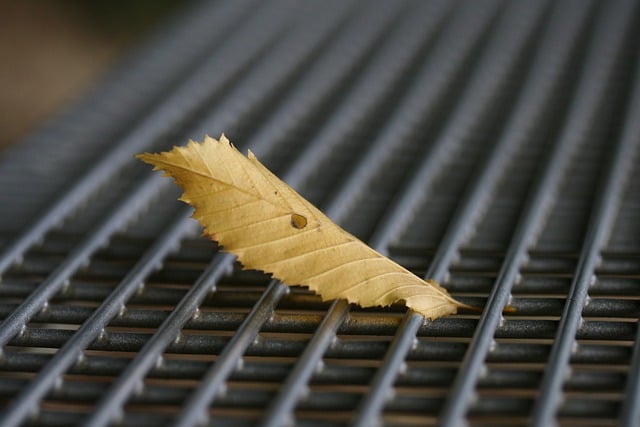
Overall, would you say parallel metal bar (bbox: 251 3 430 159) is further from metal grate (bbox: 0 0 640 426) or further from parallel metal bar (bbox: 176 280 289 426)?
parallel metal bar (bbox: 176 280 289 426)

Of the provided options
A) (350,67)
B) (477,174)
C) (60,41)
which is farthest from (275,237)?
(60,41)

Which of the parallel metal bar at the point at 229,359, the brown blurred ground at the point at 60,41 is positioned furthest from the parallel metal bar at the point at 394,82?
the brown blurred ground at the point at 60,41

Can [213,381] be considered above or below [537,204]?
below

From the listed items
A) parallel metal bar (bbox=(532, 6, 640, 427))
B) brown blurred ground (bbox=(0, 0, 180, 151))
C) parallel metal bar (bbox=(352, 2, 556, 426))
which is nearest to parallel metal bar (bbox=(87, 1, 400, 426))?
parallel metal bar (bbox=(352, 2, 556, 426))

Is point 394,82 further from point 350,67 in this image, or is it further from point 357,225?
point 357,225

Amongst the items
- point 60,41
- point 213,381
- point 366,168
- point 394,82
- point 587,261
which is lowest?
point 213,381

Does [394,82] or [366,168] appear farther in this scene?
[394,82]

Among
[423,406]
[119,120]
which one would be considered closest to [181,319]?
[423,406]

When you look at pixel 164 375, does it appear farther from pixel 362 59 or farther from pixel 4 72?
pixel 4 72
